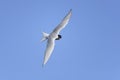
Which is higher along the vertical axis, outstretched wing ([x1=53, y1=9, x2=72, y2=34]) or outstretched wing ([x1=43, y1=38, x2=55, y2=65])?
outstretched wing ([x1=53, y1=9, x2=72, y2=34])

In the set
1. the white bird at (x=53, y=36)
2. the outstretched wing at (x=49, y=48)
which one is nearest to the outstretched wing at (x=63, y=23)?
the white bird at (x=53, y=36)

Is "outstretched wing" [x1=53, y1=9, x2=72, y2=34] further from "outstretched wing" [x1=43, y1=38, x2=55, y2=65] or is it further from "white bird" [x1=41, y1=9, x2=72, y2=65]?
"outstretched wing" [x1=43, y1=38, x2=55, y2=65]

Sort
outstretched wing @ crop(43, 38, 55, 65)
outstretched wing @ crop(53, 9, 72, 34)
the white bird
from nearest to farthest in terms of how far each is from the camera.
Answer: outstretched wing @ crop(43, 38, 55, 65), the white bird, outstretched wing @ crop(53, 9, 72, 34)

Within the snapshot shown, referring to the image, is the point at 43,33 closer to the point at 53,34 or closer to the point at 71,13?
the point at 53,34

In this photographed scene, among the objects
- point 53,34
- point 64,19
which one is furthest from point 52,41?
point 64,19

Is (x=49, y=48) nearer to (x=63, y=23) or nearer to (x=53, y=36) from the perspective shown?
(x=53, y=36)

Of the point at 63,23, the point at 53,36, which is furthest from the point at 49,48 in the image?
the point at 63,23

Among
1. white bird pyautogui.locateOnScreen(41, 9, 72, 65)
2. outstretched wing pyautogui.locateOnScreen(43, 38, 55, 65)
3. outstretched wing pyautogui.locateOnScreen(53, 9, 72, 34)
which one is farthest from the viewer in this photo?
outstretched wing pyautogui.locateOnScreen(53, 9, 72, 34)

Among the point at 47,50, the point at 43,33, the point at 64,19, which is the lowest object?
the point at 47,50

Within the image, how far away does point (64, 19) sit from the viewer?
16.3m

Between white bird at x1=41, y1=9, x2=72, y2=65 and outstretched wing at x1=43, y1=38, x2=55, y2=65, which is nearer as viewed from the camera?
outstretched wing at x1=43, y1=38, x2=55, y2=65

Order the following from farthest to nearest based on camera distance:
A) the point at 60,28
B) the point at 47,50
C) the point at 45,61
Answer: the point at 60,28, the point at 47,50, the point at 45,61

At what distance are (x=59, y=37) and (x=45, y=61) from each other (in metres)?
3.07

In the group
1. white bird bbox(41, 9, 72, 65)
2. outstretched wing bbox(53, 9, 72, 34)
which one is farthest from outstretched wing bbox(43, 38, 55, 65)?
outstretched wing bbox(53, 9, 72, 34)
